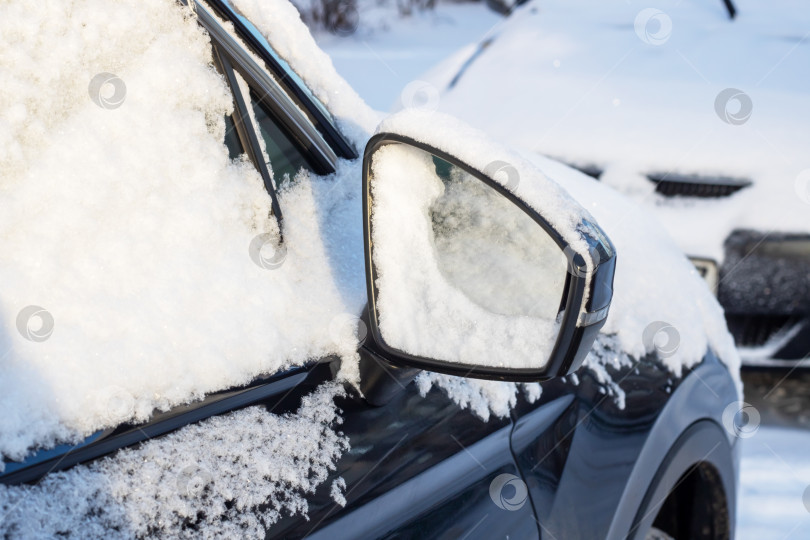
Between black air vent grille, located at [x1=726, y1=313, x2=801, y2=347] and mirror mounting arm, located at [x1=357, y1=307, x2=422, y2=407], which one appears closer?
mirror mounting arm, located at [x1=357, y1=307, x2=422, y2=407]

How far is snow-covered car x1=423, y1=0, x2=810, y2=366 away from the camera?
3.39 m

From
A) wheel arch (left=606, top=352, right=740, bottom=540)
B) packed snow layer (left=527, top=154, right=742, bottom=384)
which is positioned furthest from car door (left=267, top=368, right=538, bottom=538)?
packed snow layer (left=527, top=154, right=742, bottom=384)

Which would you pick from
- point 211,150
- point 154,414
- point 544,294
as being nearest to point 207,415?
point 154,414

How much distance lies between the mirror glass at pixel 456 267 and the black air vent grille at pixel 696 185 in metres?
2.65

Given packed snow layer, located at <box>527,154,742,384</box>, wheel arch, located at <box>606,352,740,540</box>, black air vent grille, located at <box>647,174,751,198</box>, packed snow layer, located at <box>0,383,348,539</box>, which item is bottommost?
black air vent grille, located at <box>647,174,751,198</box>

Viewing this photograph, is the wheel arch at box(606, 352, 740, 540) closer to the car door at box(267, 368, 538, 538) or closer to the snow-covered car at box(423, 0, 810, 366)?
the car door at box(267, 368, 538, 538)

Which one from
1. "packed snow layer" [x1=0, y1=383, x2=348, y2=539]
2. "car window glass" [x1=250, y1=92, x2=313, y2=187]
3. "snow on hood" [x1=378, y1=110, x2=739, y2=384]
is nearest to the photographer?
"packed snow layer" [x1=0, y1=383, x2=348, y2=539]

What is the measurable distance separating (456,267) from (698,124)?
291cm

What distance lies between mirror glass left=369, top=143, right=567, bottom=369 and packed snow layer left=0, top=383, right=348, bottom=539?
19 cm

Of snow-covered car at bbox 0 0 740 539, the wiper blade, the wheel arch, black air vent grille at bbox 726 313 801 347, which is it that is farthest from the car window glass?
black air vent grille at bbox 726 313 801 347

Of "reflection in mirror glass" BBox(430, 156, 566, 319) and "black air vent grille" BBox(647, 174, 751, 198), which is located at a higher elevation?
"reflection in mirror glass" BBox(430, 156, 566, 319)

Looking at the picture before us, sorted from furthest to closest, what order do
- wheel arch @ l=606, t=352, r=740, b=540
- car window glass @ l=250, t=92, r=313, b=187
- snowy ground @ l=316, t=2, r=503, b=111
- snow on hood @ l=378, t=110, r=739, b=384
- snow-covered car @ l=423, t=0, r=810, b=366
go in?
1. snowy ground @ l=316, t=2, r=503, b=111
2. snow-covered car @ l=423, t=0, r=810, b=366
3. wheel arch @ l=606, t=352, r=740, b=540
4. car window glass @ l=250, t=92, r=313, b=187
5. snow on hood @ l=378, t=110, r=739, b=384

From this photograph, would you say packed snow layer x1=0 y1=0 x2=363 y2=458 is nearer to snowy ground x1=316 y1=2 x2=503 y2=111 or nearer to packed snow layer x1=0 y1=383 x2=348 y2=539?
packed snow layer x1=0 y1=383 x2=348 y2=539

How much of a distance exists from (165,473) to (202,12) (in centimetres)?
63
